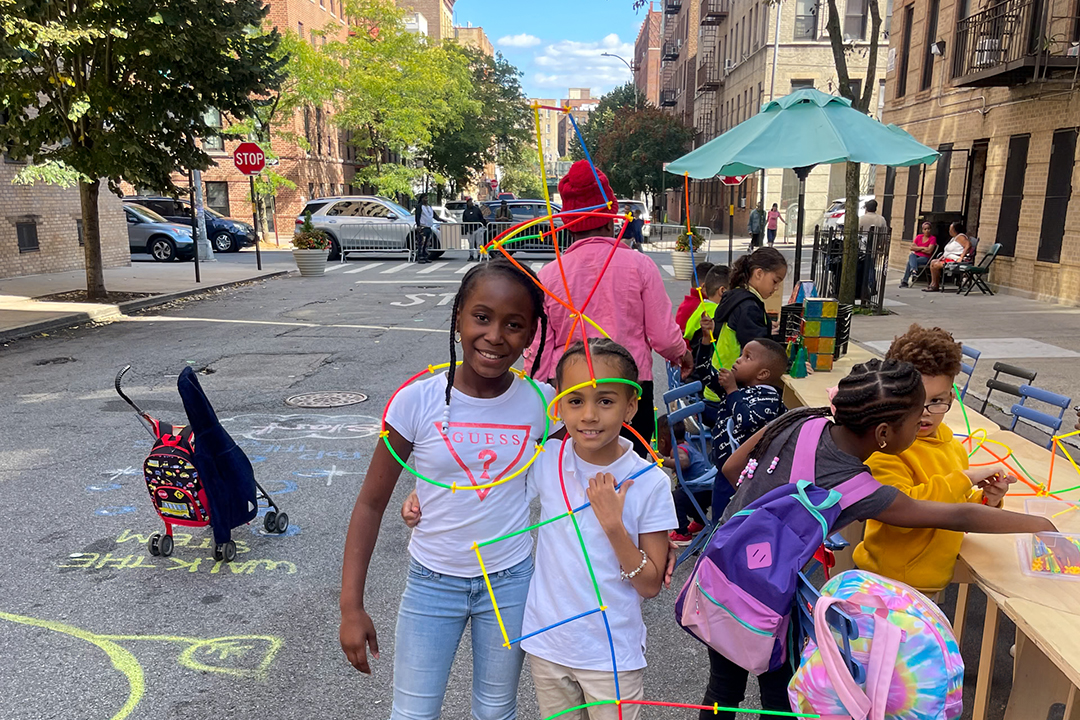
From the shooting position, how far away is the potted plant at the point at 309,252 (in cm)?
1923

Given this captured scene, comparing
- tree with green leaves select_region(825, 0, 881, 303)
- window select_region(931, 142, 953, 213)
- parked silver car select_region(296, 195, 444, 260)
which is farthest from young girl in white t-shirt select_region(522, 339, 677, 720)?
parked silver car select_region(296, 195, 444, 260)

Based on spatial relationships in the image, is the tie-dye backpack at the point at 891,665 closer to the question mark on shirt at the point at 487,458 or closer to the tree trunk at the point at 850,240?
the question mark on shirt at the point at 487,458

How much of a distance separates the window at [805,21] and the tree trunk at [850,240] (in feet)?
82.7

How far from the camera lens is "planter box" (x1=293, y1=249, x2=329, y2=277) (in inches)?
758

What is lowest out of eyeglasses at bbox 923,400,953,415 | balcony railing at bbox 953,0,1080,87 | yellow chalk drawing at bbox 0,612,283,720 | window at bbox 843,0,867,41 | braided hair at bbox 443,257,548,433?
yellow chalk drawing at bbox 0,612,283,720

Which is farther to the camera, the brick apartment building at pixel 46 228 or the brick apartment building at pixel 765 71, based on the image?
the brick apartment building at pixel 765 71

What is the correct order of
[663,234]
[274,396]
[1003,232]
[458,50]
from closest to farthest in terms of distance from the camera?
[274,396] → [1003,232] → [663,234] → [458,50]

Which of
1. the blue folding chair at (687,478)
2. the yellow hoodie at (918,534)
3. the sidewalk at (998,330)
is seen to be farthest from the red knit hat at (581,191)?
the sidewalk at (998,330)

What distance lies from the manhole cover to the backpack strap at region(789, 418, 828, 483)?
5522 mm

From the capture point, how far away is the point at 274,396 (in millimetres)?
7516

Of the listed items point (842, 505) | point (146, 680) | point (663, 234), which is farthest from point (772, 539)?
point (663, 234)

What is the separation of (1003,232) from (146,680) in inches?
658

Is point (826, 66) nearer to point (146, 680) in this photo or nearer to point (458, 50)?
point (458, 50)

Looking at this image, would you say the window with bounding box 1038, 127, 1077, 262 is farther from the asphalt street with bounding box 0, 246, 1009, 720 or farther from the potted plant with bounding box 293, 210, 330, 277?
the potted plant with bounding box 293, 210, 330, 277
